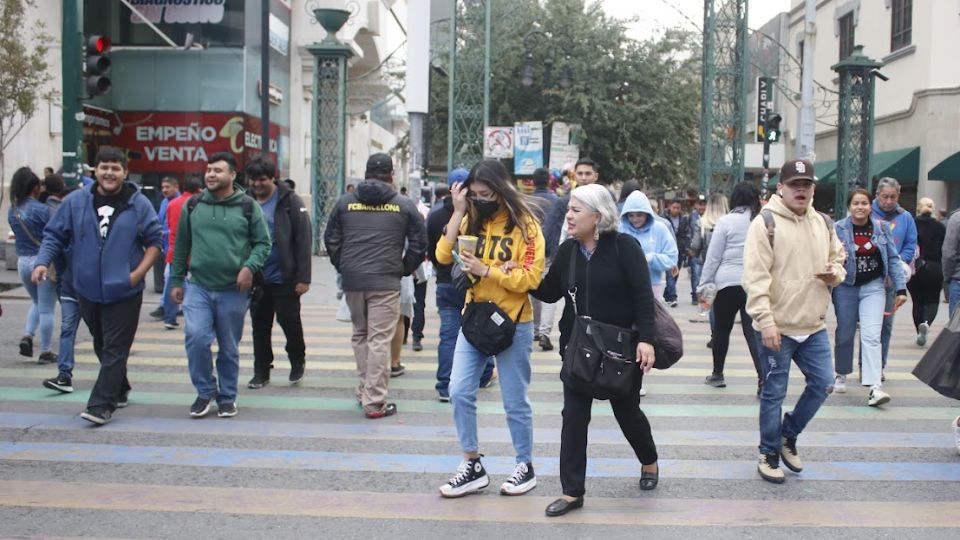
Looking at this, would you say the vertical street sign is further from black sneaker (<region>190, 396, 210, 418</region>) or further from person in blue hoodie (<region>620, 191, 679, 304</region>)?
black sneaker (<region>190, 396, 210, 418</region>)

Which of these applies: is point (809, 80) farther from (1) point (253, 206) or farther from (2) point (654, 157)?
(1) point (253, 206)

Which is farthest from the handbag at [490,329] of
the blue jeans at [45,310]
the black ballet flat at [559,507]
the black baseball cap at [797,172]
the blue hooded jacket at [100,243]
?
the blue jeans at [45,310]

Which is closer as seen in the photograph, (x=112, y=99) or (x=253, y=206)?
(x=253, y=206)

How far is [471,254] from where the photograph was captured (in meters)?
5.65

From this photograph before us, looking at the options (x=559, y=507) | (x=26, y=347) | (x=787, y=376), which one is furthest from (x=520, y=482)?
(x=26, y=347)

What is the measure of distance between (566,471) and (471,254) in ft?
4.24

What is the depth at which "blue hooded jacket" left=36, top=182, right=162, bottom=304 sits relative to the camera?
7.32m

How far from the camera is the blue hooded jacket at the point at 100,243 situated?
732 centimetres

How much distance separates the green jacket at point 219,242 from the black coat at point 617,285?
3.08 metres

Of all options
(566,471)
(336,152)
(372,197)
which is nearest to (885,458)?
(566,471)

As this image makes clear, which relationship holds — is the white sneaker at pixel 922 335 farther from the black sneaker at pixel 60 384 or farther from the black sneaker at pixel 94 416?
the black sneaker at pixel 60 384

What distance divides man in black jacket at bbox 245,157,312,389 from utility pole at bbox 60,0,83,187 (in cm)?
716

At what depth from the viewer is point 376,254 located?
778 cm

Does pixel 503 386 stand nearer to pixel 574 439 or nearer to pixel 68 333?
pixel 574 439
